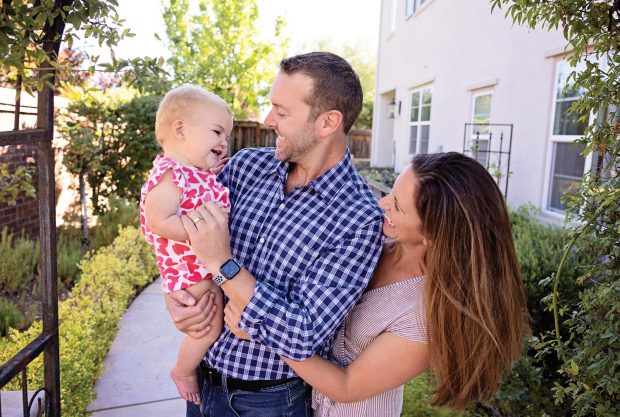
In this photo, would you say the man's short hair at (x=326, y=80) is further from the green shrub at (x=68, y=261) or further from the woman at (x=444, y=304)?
the green shrub at (x=68, y=261)

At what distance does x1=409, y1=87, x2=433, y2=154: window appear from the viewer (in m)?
10.3

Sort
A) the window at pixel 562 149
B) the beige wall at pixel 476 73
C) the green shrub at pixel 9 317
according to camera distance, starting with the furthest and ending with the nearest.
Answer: the beige wall at pixel 476 73 < the window at pixel 562 149 < the green shrub at pixel 9 317

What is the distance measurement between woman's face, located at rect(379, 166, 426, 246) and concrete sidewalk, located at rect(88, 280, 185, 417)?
7.84 feet

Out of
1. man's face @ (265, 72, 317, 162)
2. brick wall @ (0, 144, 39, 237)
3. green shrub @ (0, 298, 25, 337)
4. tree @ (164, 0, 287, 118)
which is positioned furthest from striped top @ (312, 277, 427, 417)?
tree @ (164, 0, 287, 118)

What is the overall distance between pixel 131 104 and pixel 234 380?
7.67m

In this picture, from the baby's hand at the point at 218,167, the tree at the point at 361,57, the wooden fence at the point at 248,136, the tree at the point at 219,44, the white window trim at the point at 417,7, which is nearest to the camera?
the baby's hand at the point at 218,167

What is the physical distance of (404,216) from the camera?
152cm

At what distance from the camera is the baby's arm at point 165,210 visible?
1.59m

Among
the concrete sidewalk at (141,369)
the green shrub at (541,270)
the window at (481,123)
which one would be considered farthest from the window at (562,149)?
the concrete sidewalk at (141,369)

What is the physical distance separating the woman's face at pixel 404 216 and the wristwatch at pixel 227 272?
18.2 inches

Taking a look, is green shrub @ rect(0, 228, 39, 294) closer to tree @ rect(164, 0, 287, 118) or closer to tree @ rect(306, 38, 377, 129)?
tree @ rect(164, 0, 287, 118)

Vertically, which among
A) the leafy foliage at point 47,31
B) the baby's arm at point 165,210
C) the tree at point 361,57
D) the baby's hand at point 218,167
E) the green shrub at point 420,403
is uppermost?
the tree at point 361,57

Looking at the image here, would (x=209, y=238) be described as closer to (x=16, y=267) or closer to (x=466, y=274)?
(x=466, y=274)

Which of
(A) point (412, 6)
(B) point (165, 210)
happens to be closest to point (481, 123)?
(A) point (412, 6)
